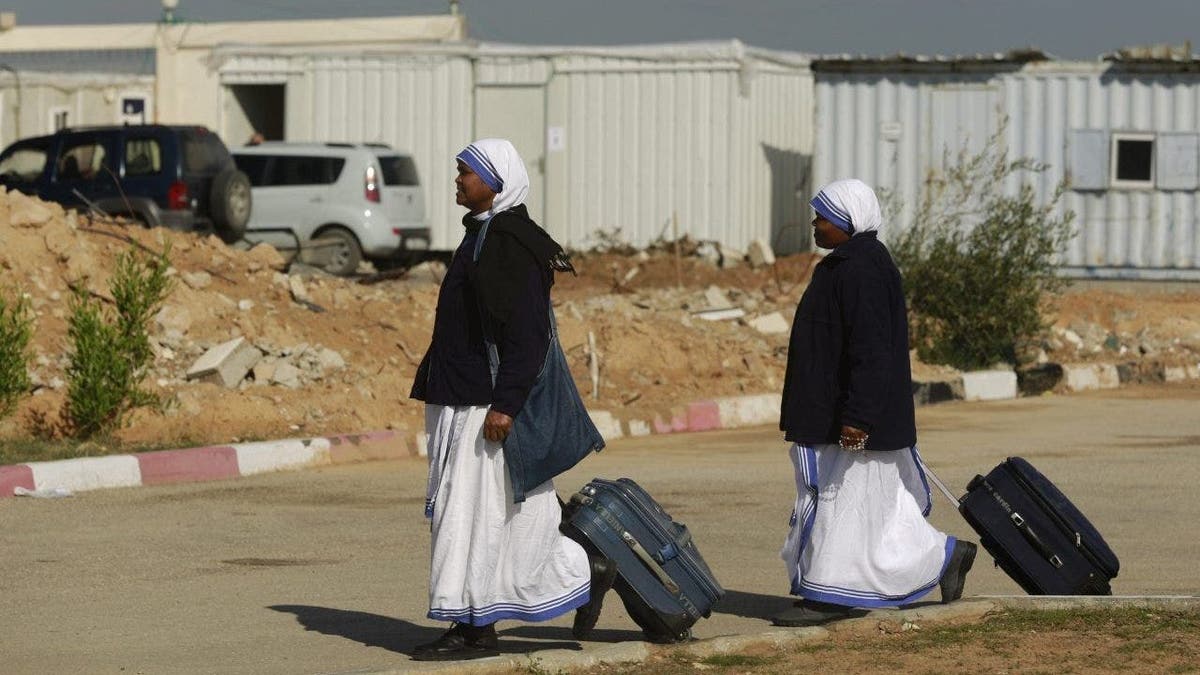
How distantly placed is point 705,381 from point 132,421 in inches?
204

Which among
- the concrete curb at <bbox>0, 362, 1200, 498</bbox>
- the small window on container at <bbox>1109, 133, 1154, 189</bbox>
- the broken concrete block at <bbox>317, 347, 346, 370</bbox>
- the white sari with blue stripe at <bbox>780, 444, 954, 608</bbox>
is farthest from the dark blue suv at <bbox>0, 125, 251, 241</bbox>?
the white sari with blue stripe at <bbox>780, 444, 954, 608</bbox>

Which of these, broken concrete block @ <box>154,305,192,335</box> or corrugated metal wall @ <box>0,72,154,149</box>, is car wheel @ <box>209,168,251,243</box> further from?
corrugated metal wall @ <box>0,72,154,149</box>

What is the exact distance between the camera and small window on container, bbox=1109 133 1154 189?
2427 cm

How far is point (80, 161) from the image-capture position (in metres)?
22.7

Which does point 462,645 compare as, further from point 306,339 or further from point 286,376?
point 306,339

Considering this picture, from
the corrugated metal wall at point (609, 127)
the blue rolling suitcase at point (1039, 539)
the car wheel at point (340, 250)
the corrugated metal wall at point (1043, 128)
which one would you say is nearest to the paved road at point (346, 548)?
the blue rolling suitcase at point (1039, 539)

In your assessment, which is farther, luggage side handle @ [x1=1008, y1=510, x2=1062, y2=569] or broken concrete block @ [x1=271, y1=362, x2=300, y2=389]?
broken concrete block @ [x1=271, y1=362, x2=300, y2=389]

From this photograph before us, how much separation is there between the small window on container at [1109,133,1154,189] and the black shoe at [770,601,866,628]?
18.7 meters

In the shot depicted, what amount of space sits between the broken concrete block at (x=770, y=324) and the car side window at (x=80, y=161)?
8736 mm

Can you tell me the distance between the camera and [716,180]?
27.1 meters

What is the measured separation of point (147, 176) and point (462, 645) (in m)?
16.9

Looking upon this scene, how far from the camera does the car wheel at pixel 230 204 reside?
71.5 feet

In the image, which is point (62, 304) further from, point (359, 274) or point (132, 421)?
point (359, 274)

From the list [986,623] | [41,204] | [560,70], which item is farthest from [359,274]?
[986,623]
